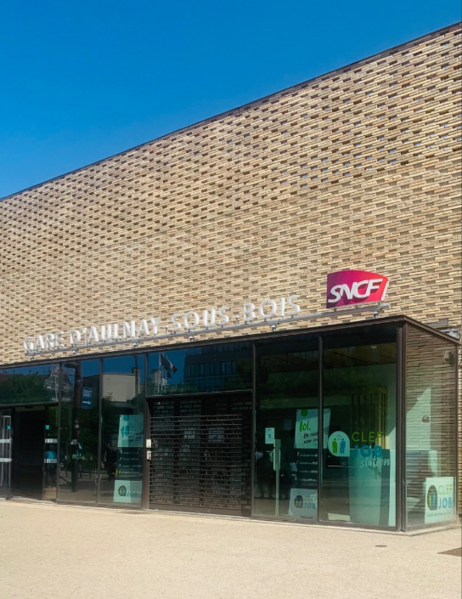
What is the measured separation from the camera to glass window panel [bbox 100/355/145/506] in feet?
61.4

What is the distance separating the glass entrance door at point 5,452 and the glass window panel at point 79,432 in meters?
2.66

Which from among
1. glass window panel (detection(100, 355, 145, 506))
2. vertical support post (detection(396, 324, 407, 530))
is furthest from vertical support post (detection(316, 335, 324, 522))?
glass window panel (detection(100, 355, 145, 506))

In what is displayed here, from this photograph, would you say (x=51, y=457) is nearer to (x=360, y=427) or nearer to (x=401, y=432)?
(x=360, y=427)

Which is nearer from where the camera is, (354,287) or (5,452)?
(354,287)

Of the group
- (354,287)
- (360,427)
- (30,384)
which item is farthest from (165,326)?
(360,427)

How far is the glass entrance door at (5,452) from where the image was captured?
880 inches

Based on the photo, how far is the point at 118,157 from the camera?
24.3m

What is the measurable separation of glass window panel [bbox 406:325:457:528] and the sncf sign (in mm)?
1579

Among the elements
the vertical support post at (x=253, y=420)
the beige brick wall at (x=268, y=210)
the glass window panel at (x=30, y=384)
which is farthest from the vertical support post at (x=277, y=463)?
the glass window panel at (x=30, y=384)

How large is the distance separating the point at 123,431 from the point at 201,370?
9.33ft

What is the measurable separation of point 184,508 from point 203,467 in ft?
3.35

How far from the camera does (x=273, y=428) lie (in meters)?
16.1

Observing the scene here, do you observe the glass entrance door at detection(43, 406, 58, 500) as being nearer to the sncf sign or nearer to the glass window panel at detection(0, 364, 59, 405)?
the glass window panel at detection(0, 364, 59, 405)

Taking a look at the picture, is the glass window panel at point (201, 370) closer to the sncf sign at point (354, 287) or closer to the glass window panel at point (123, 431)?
the glass window panel at point (123, 431)
